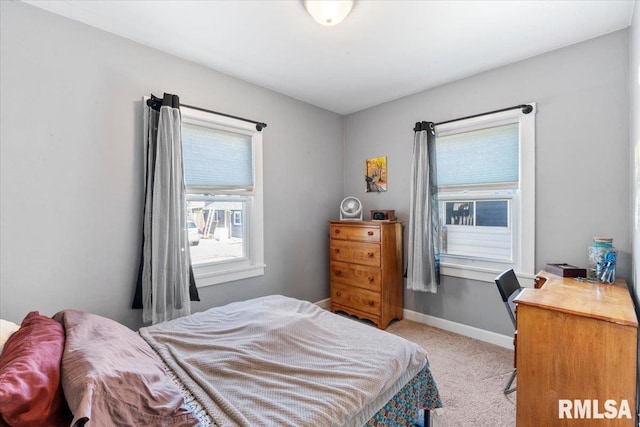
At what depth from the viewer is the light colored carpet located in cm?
177

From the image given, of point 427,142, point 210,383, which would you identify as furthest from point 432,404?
point 427,142

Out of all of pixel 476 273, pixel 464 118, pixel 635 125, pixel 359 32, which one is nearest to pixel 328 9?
pixel 359 32

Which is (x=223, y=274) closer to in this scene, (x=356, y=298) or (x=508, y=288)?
(x=356, y=298)

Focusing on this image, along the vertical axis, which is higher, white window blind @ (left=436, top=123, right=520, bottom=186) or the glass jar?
white window blind @ (left=436, top=123, right=520, bottom=186)

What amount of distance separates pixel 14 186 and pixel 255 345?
1727 millimetres

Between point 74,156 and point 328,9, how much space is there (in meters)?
1.88

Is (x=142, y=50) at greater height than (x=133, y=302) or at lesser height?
greater

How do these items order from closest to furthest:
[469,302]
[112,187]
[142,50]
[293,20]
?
1. [293,20]
2. [112,187]
3. [142,50]
4. [469,302]

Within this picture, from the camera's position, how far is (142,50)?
2.20 meters

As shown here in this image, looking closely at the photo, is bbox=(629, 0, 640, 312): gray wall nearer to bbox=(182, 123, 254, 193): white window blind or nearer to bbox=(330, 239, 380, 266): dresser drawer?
bbox=(330, 239, 380, 266): dresser drawer

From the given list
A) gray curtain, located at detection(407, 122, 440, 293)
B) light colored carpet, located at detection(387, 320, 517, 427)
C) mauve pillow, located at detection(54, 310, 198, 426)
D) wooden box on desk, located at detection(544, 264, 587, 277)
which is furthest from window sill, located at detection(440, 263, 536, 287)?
mauve pillow, located at detection(54, 310, 198, 426)

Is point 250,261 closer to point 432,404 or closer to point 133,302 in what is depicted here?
point 133,302

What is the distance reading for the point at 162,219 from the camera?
214 centimetres

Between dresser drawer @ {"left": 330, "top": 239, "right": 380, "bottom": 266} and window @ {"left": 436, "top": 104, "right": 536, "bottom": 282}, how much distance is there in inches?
27.4
